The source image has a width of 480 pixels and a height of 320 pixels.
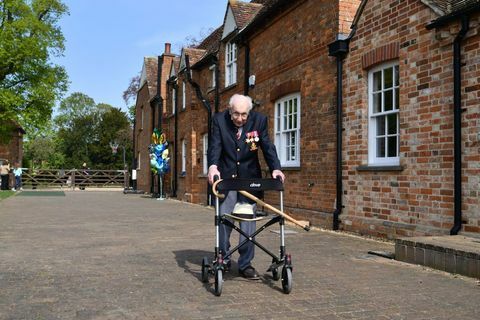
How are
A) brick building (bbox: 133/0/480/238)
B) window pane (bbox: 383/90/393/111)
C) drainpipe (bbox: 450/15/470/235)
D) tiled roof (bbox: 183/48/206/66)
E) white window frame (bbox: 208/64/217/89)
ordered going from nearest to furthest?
1. drainpipe (bbox: 450/15/470/235)
2. brick building (bbox: 133/0/480/238)
3. window pane (bbox: 383/90/393/111)
4. white window frame (bbox: 208/64/217/89)
5. tiled roof (bbox: 183/48/206/66)

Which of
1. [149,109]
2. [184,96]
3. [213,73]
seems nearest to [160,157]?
[184,96]

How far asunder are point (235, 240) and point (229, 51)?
31.7 feet

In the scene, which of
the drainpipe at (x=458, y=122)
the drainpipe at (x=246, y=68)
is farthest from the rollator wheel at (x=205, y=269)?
the drainpipe at (x=246, y=68)

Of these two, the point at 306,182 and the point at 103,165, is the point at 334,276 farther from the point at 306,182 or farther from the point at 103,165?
the point at 103,165

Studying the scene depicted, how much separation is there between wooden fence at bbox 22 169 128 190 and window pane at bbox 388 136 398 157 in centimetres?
3018

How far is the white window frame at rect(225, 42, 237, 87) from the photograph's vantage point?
1641cm

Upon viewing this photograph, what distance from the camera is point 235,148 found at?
17.5ft

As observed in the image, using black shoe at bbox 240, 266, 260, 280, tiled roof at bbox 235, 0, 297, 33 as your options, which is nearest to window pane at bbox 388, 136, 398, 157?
black shoe at bbox 240, 266, 260, 280

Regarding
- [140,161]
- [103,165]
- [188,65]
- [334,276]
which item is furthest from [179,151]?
[103,165]

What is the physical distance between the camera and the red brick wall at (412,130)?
285 inches

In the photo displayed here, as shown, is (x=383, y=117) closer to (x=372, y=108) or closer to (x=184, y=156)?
(x=372, y=108)

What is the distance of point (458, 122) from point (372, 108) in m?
2.18

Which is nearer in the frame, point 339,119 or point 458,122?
point 458,122

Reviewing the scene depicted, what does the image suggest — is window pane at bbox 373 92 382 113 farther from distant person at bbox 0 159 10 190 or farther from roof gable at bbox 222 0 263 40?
distant person at bbox 0 159 10 190
